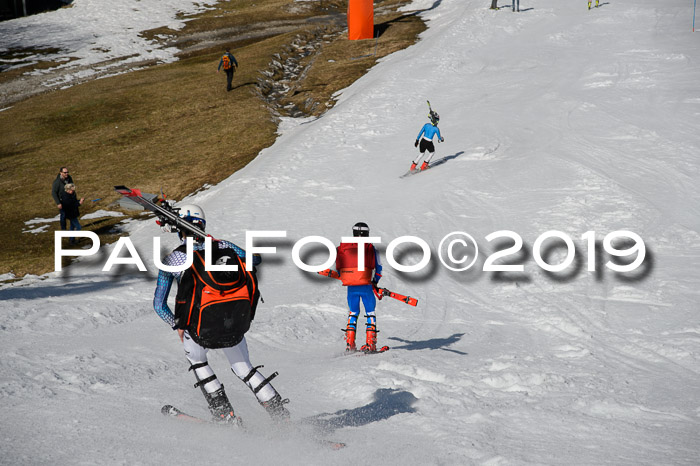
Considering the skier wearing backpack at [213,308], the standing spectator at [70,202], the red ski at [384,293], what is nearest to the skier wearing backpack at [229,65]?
the standing spectator at [70,202]

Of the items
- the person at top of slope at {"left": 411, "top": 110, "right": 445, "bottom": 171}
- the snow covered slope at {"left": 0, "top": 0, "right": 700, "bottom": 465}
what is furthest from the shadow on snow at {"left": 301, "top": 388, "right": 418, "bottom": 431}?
the person at top of slope at {"left": 411, "top": 110, "right": 445, "bottom": 171}

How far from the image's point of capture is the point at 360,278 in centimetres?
898

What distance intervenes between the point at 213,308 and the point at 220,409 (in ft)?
3.30

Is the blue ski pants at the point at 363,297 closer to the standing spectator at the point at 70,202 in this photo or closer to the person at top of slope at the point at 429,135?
the standing spectator at the point at 70,202

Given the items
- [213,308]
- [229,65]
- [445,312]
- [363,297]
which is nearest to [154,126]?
[229,65]

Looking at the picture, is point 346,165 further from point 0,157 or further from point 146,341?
point 0,157

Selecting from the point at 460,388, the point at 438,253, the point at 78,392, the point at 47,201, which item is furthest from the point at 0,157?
the point at 460,388

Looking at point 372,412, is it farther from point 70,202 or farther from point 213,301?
point 70,202

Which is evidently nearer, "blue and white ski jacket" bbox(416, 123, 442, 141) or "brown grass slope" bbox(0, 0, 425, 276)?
"blue and white ski jacket" bbox(416, 123, 442, 141)

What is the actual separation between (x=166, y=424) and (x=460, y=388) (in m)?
3.42

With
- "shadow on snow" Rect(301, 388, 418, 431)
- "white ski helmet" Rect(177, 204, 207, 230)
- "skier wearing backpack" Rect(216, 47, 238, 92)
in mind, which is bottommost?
"shadow on snow" Rect(301, 388, 418, 431)

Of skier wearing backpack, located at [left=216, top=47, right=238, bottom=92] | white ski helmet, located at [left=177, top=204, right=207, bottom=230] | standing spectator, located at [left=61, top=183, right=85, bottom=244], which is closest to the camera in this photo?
white ski helmet, located at [left=177, top=204, right=207, bottom=230]

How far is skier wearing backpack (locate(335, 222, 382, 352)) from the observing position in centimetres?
897

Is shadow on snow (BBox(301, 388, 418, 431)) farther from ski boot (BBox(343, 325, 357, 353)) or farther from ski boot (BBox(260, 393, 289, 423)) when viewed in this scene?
ski boot (BBox(343, 325, 357, 353))
